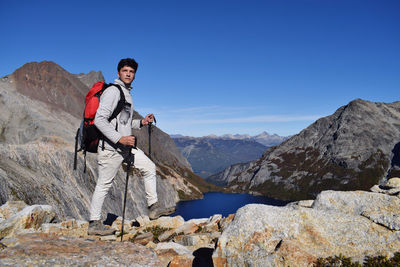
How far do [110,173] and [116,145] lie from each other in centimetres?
105

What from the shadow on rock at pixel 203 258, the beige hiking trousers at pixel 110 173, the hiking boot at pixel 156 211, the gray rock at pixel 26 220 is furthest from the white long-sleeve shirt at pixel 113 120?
the gray rock at pixel 26 220

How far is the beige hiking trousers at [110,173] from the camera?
8812mm

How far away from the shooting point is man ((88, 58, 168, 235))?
319 inches

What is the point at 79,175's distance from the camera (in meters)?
54.7

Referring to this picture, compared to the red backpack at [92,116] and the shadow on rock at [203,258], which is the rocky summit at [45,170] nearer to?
the shadow on rock at [203,258]

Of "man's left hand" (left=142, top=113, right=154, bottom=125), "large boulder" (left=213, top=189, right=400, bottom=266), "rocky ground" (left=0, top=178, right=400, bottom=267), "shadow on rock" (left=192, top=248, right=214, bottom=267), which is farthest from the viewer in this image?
"man's left hand" (left=142, top=113, right=154, bottom=125)

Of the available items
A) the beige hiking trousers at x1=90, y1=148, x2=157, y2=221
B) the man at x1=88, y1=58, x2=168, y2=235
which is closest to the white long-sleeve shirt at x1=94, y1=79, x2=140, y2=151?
the man at x1=88, y1=58, x2=168, y2=235

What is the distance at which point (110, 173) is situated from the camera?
9.02 m

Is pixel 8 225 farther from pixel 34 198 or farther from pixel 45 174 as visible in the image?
pixel 45 174

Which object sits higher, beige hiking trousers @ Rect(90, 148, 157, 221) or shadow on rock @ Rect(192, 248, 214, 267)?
beige hiking trousers @ Rect(90, 148, 157, 221)

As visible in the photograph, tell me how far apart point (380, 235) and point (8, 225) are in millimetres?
13213

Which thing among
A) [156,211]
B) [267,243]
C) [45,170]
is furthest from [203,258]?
[45,170]

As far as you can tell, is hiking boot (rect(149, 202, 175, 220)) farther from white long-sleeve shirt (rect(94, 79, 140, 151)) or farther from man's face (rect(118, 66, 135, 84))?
man's face (rect(118, 66, 135, 84))

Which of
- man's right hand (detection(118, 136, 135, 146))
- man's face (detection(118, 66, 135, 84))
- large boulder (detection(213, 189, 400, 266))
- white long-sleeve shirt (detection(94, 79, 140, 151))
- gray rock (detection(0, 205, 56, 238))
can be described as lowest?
gray rock (detection(0, 205, 56, 238))
